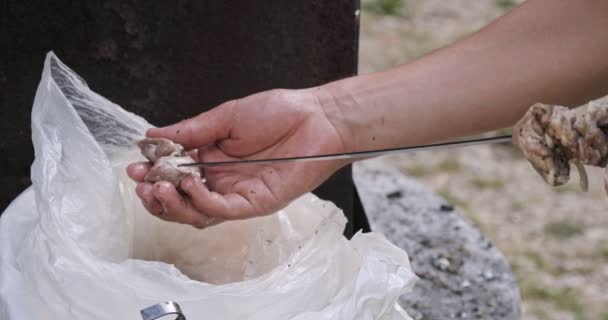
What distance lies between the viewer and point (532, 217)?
2.46 m

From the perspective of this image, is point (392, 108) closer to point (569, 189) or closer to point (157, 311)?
point (157, 311)

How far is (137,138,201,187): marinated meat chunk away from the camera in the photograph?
113 centimetres

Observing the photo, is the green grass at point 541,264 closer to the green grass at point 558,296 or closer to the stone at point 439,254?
the green grass at point 558,296

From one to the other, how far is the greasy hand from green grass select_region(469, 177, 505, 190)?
1442 mm

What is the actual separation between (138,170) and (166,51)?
30 cm

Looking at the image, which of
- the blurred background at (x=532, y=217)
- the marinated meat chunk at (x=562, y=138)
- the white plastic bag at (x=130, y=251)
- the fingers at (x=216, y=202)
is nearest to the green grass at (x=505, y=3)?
the blurred background at (x=532, y=217)

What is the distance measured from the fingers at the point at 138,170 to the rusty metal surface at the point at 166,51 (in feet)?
0.88

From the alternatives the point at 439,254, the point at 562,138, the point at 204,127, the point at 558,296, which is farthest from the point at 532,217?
the point at 562,138

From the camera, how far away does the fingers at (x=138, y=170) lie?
117 centimetres

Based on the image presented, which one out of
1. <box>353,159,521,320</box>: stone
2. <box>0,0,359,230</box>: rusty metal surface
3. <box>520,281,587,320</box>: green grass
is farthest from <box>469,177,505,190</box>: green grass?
<box>0,0,359,230</box>: rusty metal surface

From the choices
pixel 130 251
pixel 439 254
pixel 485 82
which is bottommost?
pixel 439 254

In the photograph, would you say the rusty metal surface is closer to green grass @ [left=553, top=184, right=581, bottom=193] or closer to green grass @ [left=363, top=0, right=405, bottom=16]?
green grass @ [left=553, top=184, right=581, bottom=193]

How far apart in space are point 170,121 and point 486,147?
1584 millimetres

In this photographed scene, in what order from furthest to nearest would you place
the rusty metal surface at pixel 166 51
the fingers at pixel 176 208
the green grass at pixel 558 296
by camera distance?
the green grass at pixel 558 296 → the rusty metal surface at pixel 166 51 → the fingers at pixel 176 208
